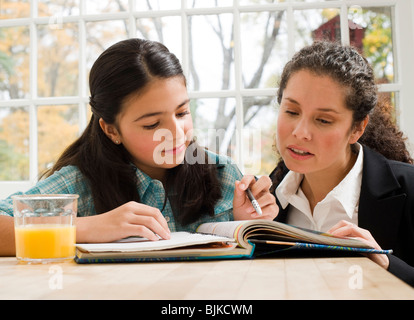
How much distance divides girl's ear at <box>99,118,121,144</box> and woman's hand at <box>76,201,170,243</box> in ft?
1.70

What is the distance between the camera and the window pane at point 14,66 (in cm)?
308

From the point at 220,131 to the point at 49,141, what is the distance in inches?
50.6

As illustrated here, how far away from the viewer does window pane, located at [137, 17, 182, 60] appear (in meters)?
2.61

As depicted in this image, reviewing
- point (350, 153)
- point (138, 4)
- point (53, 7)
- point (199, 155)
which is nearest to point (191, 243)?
point (199, 155)

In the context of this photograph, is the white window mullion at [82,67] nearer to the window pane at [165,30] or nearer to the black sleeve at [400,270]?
the window pane at [165,30]

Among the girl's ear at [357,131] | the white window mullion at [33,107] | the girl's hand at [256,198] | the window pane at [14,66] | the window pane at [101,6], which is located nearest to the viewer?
the girl's hand at [256,198]

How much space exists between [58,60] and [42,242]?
270 cm

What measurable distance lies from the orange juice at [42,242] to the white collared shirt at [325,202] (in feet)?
2.87

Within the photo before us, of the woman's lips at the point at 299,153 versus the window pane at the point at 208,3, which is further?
the window pane at the point at 208,3

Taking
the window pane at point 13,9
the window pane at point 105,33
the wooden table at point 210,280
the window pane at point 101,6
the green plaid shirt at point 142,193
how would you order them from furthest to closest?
the window pane at point 13,9, the window pane at point 101,6, the window pane at point 105,33, the green plaid shirt at point 142,193, the wooden table at point 210,280

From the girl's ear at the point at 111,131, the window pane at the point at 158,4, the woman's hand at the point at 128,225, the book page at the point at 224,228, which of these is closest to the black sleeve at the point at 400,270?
the book page at the point at 224,228

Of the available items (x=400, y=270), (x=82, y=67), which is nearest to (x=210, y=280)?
(x=400, y=270)

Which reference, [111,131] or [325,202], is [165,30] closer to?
[111,131]
